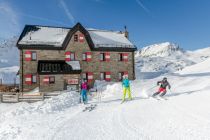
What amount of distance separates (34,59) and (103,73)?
975 cm

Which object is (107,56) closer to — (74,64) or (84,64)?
(84,64)

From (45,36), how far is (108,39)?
9166 mm

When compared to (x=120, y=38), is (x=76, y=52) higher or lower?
lower

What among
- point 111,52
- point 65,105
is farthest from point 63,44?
point 65,105

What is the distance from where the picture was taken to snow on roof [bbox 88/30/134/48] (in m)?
35.1

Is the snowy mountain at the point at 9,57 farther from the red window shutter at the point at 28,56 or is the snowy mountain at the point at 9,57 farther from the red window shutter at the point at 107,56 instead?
the red window shutter at the point at 107,56

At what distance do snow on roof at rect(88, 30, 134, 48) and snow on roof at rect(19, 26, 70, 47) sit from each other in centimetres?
448

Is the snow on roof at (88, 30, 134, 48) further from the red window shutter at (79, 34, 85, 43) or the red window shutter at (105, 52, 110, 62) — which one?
the red window shutter at (79, 34, 85, 43)

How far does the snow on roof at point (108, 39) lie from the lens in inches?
1382

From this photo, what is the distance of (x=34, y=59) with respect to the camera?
32.2 m

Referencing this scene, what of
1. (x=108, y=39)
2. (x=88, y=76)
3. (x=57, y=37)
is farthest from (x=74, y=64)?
(x=108, y=39)

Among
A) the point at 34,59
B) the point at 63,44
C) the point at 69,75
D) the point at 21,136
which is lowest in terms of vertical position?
the point at 21,136

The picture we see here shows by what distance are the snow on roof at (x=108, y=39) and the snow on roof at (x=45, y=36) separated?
448cm

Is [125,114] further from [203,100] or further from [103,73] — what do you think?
[103,73]
